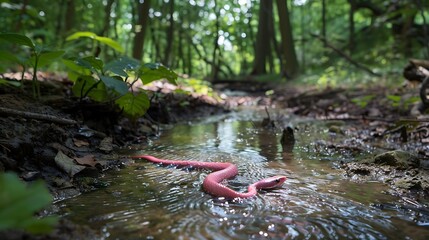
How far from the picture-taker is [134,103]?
3930 millimetres

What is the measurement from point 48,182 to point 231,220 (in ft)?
4.22

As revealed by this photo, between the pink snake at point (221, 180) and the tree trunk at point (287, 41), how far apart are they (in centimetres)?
1238

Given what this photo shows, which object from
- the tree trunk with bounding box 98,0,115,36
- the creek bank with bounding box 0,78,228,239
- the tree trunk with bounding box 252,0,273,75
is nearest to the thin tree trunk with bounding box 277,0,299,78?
the tree trunk with bounding box 252,0,273,75

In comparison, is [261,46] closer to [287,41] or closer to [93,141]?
[287,41]

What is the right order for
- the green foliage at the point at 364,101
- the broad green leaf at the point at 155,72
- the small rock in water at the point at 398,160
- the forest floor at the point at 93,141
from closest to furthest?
1. the forest floor at the point at 93,141
2. the small rock in water at the point at 398,160
3. the broad green leaf at the point at 155,72
4. the green foliage at the point at 364,101

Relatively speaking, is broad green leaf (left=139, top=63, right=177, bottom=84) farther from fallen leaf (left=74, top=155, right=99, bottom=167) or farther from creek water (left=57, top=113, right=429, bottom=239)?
fallen leaf (left=74, top=155, right=99, bottom=167)

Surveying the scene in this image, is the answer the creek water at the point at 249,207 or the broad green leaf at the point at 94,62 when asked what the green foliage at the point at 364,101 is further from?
the broad green leaf at the point at 94,62

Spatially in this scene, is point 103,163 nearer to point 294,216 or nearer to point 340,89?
point 294,216

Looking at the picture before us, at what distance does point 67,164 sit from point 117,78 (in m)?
1.09

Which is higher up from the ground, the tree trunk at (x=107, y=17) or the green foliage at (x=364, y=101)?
the tree trunk at (x=107, y=17)

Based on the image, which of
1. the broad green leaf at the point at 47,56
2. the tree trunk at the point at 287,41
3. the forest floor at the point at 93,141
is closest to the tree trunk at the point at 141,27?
the forest floor at the point at 93,141

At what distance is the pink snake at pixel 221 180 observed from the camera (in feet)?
7.26

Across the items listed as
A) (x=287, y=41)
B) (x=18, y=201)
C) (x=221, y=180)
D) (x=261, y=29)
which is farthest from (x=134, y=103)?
(x=261, y=29)

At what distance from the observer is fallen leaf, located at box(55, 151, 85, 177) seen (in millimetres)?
2480
